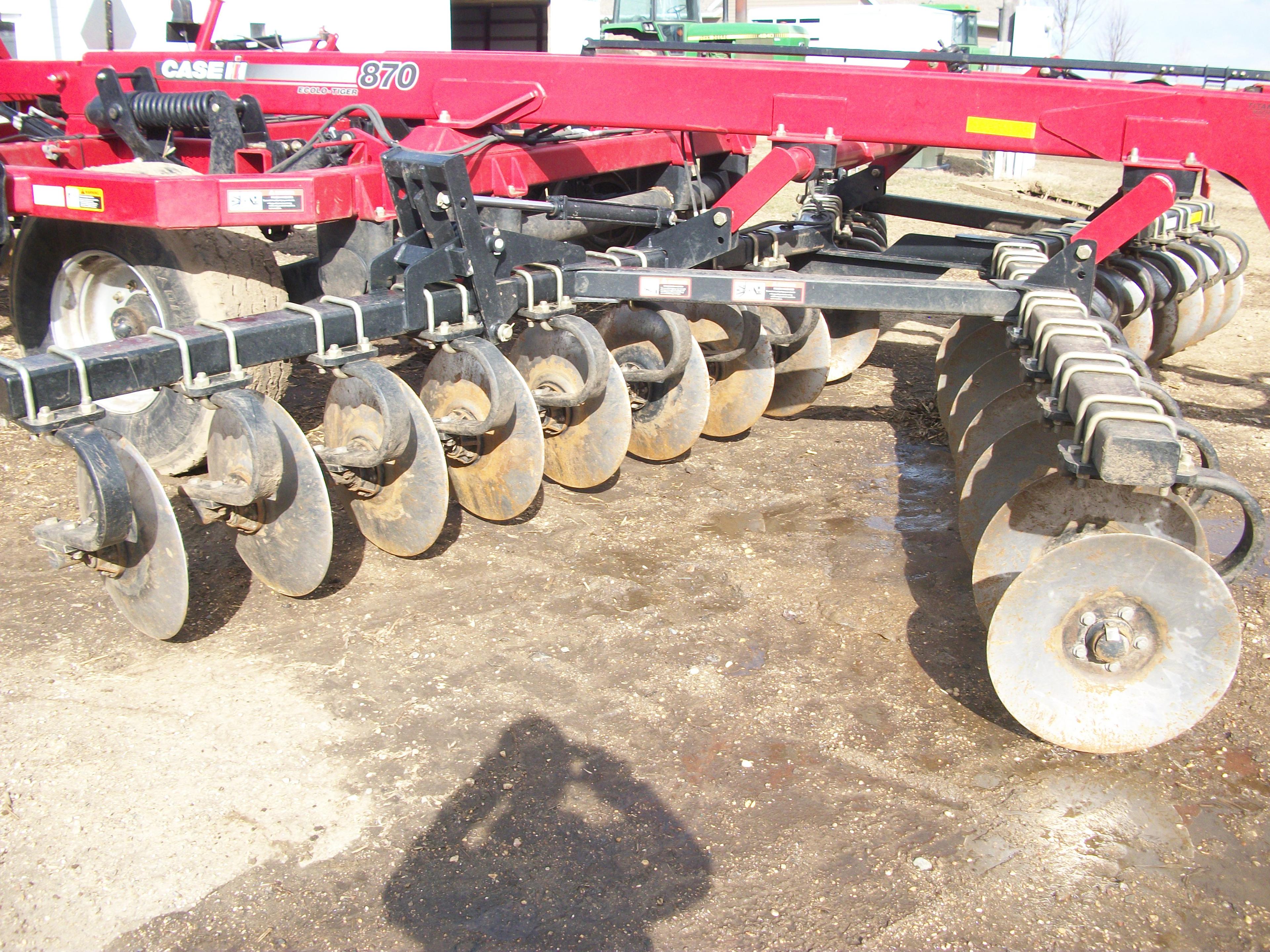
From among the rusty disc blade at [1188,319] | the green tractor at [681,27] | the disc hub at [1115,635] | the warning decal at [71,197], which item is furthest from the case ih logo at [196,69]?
the green tractor at [681,27]

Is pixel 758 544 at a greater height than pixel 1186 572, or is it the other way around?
pixel 1186 572

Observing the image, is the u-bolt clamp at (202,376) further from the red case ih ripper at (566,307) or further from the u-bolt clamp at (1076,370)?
the u-bolt clamp at (1076,370)

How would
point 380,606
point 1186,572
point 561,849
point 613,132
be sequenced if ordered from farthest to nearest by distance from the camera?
point 613,132 → point 380,606 → point 1186,572 → point 561,849

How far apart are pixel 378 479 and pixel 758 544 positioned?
1.33 meters

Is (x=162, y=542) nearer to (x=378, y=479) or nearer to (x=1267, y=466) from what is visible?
(x=378, y=479)

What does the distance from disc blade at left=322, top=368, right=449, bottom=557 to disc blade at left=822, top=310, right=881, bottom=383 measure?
9.06ft

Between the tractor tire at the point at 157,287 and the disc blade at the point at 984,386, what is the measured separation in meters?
2.58

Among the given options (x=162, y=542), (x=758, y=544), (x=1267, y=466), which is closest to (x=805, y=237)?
(x=758, y=544)

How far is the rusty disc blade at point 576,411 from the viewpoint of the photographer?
12.3 ft

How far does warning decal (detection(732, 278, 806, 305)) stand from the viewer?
11.6 ft

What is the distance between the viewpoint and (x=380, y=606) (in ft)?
10.8

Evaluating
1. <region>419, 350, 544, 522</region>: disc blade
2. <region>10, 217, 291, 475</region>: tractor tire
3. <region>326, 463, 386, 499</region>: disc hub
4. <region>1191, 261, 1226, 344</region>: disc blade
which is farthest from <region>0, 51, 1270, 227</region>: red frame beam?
<region>1191, 261, 1226, 344</region>: disc blade

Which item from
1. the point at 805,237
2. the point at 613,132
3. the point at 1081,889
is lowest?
the point at 1081,889

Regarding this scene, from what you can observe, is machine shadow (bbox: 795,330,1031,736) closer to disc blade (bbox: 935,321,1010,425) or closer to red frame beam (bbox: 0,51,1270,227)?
disc blade (bbox: 935,321,1010,425)
